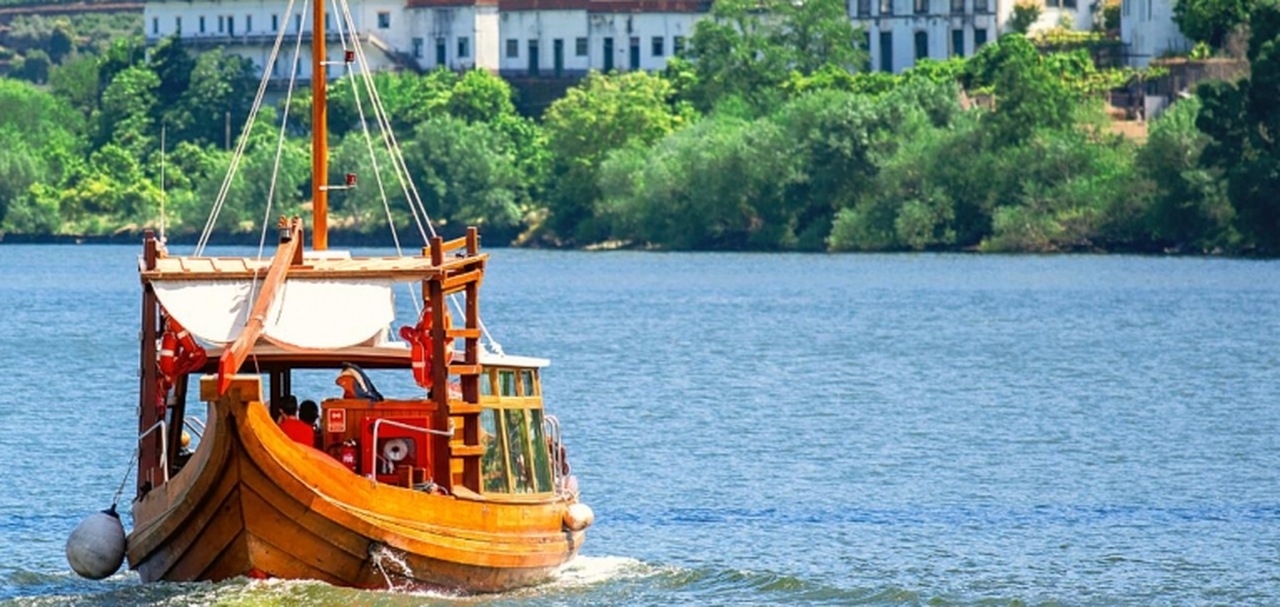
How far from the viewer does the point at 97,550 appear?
29.0 meters

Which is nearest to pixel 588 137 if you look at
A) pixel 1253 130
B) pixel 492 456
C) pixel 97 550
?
pixel 1253 130

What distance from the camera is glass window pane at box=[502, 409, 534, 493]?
30.1 m

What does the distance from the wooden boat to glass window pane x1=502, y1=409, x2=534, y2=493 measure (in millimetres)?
20

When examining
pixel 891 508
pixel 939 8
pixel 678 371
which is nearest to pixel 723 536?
pixel 891 508

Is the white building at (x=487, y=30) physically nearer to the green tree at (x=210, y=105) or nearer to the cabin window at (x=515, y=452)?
the green tree at (x=210, y=105)

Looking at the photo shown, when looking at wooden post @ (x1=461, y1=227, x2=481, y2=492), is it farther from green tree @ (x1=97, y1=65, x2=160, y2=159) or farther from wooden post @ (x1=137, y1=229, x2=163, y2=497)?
green tree @ (x1=97, y1=65, x2=160, y2=159)

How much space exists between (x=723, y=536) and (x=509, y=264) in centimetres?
8817

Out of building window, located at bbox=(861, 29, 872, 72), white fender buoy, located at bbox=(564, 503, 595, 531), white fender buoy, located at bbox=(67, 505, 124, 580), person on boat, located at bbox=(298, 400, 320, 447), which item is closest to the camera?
person on boat, located at bbox=(298, 400, 320, 447)

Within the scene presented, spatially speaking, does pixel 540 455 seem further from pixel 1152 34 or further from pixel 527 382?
pixel 1152 34

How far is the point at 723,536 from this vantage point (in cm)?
3631

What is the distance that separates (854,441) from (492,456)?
19251 millimetres

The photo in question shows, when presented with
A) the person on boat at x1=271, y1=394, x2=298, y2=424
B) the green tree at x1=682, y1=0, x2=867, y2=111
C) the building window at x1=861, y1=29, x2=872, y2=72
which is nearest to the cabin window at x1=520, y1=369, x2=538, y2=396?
the person on boat at x1=271, y1=394, x2=298, y2=424

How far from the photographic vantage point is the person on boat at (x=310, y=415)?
2883 centimetres

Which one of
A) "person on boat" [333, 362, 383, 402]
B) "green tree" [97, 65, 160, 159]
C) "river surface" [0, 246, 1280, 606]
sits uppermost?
"green tree" [97, 65, 160, 159]
